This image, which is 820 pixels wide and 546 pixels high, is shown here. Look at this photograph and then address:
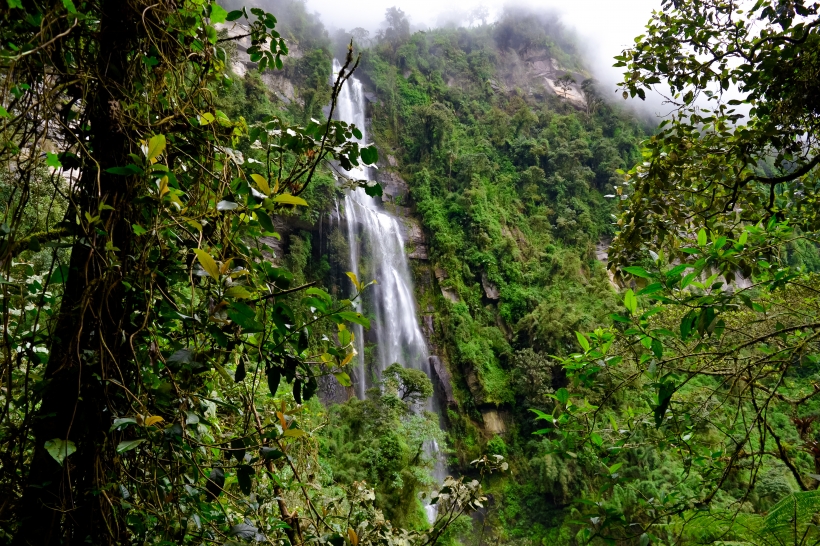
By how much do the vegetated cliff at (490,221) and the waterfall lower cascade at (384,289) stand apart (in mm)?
494

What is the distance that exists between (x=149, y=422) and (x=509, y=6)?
35073 millimetres

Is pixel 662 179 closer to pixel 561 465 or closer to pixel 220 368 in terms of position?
pixel 220 368

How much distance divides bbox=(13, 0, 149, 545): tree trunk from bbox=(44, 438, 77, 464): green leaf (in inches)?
1.3

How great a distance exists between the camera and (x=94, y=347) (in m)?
0.90

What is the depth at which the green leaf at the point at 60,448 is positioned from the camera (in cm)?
77

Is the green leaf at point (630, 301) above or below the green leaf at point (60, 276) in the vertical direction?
below

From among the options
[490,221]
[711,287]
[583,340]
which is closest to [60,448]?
[583,340]

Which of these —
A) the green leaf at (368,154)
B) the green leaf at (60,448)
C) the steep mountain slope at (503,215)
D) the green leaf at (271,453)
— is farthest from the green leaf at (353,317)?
the steep mountain slope at (503,215)

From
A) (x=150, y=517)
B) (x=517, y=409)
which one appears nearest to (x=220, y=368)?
(x=150, y=517)

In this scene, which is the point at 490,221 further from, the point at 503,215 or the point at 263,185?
the point at 263,185

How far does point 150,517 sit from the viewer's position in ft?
3.18

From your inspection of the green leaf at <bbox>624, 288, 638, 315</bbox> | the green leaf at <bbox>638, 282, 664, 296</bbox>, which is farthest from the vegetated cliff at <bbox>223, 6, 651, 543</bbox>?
the green leaf at <bbox>638, 282, 664, 296</bbox>

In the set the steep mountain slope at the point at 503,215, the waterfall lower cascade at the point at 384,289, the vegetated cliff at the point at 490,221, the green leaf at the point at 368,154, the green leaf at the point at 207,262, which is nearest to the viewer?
the green leaf at the point at 207,262

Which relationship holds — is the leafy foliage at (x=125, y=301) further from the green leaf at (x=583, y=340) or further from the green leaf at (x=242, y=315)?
the green leaf at (x=583, y=340)
